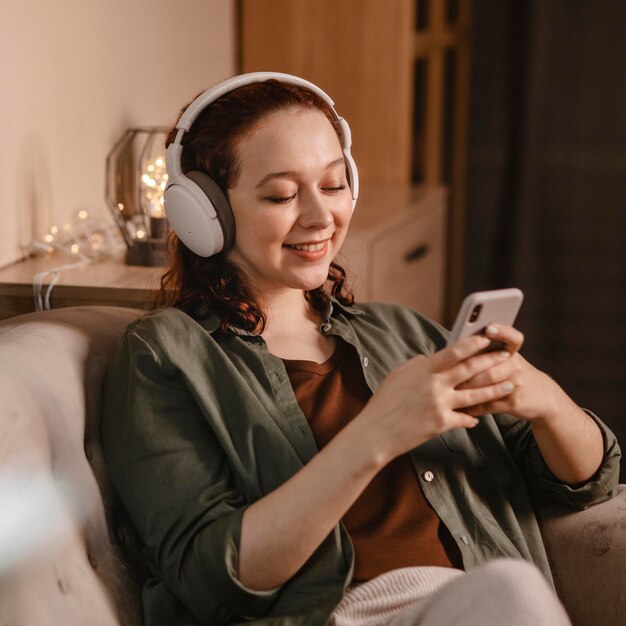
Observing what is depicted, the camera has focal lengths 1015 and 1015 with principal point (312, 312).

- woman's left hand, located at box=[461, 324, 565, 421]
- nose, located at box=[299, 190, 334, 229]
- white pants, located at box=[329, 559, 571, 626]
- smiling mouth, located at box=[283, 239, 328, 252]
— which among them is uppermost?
nose, located at box=[299, 190, 334, 229]

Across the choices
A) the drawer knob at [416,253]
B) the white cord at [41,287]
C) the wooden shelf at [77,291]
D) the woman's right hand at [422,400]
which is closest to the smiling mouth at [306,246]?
the woman's right hand at [422,400]

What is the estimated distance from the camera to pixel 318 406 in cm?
124

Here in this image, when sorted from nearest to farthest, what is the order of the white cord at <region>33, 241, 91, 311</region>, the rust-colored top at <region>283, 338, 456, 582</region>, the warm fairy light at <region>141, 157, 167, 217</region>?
the rust-colored top at <region>283, 338, 456, 582</region> < the white cord at <region>33, 241, 91, 311</region> < the warm fairy light at <region>141, 157, 167, 217</region>

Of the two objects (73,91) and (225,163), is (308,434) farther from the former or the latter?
(73,91)

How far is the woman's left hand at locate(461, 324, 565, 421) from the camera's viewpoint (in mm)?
1148

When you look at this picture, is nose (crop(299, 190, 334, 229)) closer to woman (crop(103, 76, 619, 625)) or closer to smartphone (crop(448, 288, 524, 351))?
woman (crop(103, 76, 619, 625))

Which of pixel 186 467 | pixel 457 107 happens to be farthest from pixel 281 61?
pixel 186 467

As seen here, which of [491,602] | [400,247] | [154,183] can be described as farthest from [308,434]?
[400,247]

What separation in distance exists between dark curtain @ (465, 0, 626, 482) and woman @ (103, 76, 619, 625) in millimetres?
1674

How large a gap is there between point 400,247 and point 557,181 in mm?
738

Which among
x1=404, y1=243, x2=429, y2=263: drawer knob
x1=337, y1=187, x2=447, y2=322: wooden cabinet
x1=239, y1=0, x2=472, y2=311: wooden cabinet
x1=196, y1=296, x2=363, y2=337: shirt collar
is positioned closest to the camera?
x1=196, y1=296, x2=363, y2=337: shirt collar

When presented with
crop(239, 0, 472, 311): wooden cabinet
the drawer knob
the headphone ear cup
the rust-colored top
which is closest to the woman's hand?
the rust-colored top

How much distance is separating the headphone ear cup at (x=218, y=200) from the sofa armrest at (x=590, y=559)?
0.57 meters

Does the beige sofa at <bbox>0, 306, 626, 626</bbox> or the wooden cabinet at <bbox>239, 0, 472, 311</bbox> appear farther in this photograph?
the wooden cabinet at <bbox>239, 0, 472, 311</bbox>
